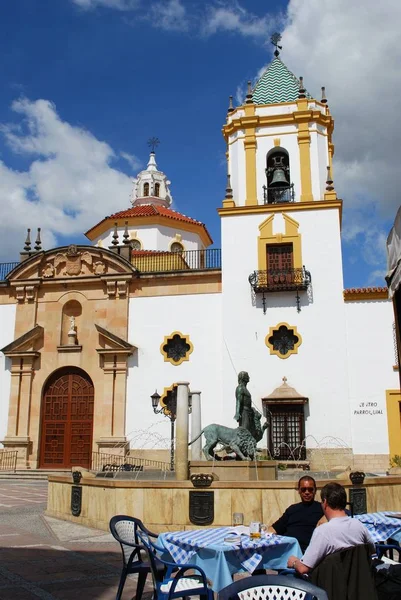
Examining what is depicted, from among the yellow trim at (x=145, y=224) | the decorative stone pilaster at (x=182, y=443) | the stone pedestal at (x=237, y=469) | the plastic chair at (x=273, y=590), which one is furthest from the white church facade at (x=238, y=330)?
the plastic chair at (x=273, y=590)

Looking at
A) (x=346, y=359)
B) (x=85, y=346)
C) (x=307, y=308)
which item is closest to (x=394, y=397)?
(x=346, y=359)

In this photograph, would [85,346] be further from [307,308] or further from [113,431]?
[307,308]

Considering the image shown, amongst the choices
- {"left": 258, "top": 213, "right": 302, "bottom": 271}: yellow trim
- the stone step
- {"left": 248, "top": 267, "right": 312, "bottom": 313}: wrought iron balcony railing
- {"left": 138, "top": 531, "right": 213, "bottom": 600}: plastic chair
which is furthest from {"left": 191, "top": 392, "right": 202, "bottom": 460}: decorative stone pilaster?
{"left": 138, "top": 531, "right": 213, "bottom": 600}: plastic chair

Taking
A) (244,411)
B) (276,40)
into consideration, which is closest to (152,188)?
(276,40)

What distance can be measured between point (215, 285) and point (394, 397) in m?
7.99

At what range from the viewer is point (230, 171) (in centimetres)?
2548

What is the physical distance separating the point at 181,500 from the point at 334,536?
224 inches

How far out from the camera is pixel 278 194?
80.8 ft

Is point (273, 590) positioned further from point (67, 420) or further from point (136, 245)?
point (136, 245)

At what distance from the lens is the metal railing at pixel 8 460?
23547 mm

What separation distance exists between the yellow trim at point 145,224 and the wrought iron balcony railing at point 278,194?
921cm

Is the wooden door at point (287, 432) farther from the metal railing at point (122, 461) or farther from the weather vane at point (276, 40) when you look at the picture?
the weather vane at point (276, 40)

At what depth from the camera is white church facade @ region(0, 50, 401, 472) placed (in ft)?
72.1

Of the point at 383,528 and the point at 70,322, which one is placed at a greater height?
the point at 70,322
